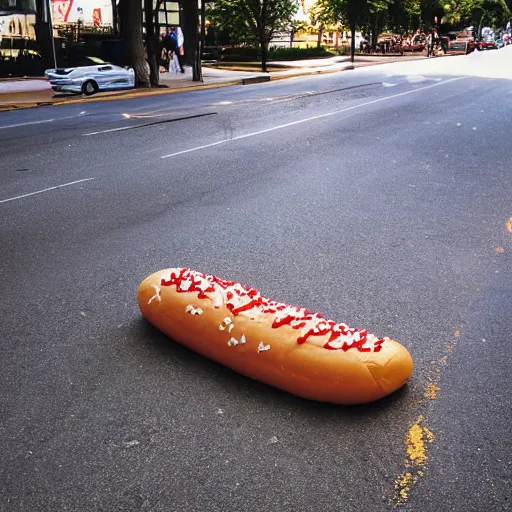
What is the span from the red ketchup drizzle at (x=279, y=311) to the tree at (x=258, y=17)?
97.1ft

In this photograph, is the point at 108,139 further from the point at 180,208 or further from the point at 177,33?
the point at 177,33

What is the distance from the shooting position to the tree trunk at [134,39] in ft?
77.6

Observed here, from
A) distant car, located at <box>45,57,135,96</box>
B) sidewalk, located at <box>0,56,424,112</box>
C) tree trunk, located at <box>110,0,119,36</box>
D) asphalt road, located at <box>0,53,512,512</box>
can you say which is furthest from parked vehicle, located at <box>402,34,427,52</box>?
asphalt road, located at <box>0,53,512,512</box>

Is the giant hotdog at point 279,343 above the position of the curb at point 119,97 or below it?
below

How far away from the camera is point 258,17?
105ft

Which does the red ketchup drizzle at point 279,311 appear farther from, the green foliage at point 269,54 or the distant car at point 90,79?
the green foliage at point 269,54

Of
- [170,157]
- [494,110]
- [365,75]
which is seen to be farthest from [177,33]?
[170,157]

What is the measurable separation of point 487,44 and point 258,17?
118 feet

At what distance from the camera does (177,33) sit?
3306 centimetres

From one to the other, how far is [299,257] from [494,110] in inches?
516

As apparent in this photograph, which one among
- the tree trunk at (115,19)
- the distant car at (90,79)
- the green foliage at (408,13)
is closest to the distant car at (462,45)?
the green foliage at (408,13)

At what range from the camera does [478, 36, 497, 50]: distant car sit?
5847 cm

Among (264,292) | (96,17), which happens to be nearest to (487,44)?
(96,17)

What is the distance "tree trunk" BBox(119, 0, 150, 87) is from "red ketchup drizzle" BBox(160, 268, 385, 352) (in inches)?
835
